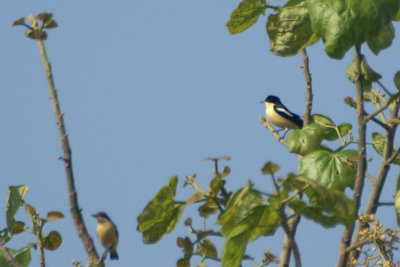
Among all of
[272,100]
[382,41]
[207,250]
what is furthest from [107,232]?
[272,100]

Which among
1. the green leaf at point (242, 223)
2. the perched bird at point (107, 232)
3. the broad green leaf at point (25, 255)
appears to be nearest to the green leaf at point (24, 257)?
the broad green leaf at point (25, 255)

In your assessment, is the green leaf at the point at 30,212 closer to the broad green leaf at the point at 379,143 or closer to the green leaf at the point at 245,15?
the green leaf at the point at 245,15

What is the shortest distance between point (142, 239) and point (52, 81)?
176 cm

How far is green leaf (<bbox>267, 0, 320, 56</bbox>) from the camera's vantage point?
5031 mm

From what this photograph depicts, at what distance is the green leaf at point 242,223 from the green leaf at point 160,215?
0.68 m

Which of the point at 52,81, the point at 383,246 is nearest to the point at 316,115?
the point at 383,246

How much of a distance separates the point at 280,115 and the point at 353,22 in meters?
12.4

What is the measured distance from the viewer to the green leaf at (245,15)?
214 inches

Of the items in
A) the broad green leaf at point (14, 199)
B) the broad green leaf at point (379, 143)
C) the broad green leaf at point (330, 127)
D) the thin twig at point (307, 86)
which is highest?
the thin twig at point (307, 86)

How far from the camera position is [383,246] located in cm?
448

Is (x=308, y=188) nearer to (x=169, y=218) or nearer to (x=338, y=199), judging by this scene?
(x=338, y=199)

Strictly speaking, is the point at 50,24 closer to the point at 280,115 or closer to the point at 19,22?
the point at 19,22

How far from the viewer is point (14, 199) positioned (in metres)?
4.23

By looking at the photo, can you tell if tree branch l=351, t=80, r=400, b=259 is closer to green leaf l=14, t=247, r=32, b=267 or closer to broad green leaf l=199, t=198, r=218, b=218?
broad green leaf l=199, t=198, r=218, b=218
